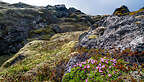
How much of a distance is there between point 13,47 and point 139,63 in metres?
40.3

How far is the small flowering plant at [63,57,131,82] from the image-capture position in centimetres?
639

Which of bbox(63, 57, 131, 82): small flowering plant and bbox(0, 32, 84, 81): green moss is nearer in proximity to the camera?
bbox(63, 57, 131, 82): small flowering plant

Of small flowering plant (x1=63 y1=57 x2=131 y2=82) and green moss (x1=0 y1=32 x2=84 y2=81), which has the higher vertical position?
small flowering plant (x1=63 y1=57 x2=131 y2=82)

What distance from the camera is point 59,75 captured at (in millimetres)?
9352

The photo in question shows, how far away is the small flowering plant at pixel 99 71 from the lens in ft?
21.0

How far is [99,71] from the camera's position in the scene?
6.69 meters

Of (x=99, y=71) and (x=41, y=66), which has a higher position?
(x=99, y=71)

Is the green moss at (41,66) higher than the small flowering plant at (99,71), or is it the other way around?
the small flowering plant at (99,71)

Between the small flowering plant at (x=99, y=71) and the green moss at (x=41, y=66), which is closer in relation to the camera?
the small flowering plant at (x=99, y=71)

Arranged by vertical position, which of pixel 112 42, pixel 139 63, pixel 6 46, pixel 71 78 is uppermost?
pixel 112 42

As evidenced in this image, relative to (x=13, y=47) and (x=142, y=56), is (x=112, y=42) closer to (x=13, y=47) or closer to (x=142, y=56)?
(x=142, y=56)

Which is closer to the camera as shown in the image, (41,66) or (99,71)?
(99,71)

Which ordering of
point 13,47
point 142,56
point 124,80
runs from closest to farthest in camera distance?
point 124,80 → point 142,56 → point 13,47

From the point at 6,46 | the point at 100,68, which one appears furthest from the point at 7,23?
the point at 100,68
